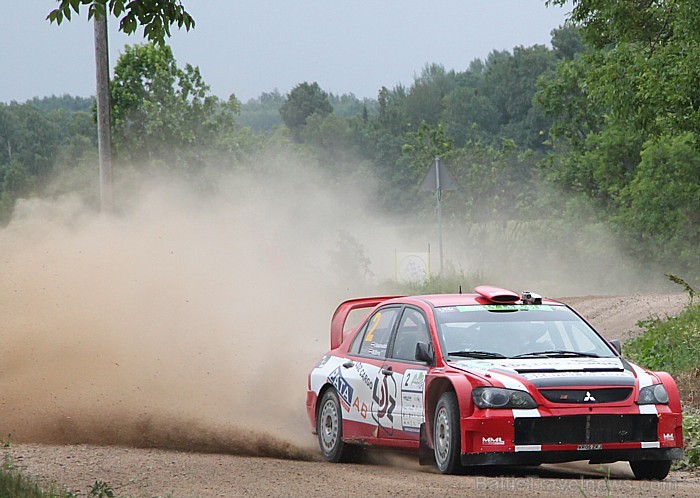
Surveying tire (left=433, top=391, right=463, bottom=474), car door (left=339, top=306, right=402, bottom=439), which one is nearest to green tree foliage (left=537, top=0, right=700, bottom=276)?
car door (left=339, top=306, right=402, bottom=439)

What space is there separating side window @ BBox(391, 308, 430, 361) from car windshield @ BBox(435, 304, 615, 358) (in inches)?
7.9

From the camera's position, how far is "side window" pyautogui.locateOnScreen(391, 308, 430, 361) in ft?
32.5

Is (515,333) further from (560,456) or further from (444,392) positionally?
(560,456)

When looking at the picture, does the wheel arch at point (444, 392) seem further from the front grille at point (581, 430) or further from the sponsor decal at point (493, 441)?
the front grille at point (581, 430)

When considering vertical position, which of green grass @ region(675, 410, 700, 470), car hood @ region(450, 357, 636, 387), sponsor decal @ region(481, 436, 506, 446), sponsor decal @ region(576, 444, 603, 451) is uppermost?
car hood @ region(450, 357, 636, 387)

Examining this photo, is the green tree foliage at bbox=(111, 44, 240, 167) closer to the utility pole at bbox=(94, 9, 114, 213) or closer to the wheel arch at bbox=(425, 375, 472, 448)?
the utility pole at bbox=(94, 9, 114, 213)

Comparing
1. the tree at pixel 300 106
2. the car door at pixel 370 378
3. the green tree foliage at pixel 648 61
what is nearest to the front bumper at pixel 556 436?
the car door at pixel 370 378

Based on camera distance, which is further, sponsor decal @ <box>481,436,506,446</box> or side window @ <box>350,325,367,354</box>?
side window @ <box>350,325,367,354</box>

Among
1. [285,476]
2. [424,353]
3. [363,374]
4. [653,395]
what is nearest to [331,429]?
[363,374]

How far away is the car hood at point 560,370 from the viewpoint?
339 inches

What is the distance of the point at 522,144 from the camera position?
335ft

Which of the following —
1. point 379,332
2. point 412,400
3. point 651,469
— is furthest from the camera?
point 379,332

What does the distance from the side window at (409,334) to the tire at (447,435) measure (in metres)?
0.86

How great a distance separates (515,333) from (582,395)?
1171 millimetres
